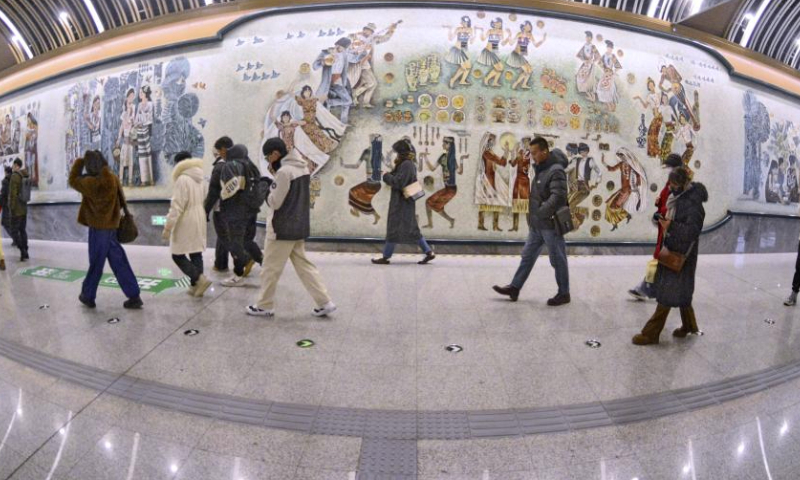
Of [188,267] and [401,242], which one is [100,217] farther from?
[401,242]

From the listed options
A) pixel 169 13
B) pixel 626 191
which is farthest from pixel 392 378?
pixel 169 13

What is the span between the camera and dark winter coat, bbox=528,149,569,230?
401 centimetres

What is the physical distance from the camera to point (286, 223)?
11.3ft

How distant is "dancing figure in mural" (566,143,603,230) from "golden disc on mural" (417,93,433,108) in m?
2.80

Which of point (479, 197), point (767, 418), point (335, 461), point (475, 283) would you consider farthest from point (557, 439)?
point (479, 197)

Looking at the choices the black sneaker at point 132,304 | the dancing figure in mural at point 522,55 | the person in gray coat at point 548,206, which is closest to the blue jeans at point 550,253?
the person in gray coat at point 548,206

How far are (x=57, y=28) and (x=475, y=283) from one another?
33.6 feet

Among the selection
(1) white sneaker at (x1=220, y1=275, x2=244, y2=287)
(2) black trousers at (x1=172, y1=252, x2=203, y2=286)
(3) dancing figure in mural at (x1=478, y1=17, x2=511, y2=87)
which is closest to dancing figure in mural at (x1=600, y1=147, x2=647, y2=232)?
(3) dancing figure in mural at (x1=478, y1=17, x2=511, y2=87)

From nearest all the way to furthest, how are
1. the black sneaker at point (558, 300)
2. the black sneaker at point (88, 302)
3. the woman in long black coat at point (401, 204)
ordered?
the black sneaker at point (88, 302) < the black sneaker at point (558, 300) < the woman in long black coat at point (401, 204)

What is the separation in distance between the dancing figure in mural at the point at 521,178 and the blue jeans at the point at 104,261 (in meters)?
5.85

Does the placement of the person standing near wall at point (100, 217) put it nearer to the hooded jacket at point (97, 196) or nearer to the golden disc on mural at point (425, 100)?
the hooded jacket at point (97, 196)

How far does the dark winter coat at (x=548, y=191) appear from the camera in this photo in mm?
4008

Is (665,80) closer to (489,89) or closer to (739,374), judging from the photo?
(489,89)

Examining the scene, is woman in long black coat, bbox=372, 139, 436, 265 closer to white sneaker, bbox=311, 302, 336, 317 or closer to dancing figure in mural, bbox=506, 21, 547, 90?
white sneaker, bbox=311, 302, 336, 317
